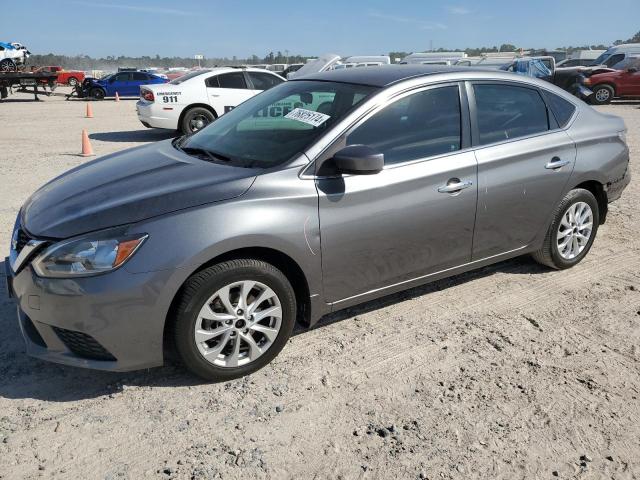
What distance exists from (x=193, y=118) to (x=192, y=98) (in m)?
0.42

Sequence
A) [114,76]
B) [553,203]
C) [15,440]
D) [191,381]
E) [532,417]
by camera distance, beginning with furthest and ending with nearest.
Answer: [114,76] < [553,203] < [191,381] < [532,417] < [15,440]

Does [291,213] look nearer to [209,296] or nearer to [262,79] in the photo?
[209,296]

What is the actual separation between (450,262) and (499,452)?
1.55 meters

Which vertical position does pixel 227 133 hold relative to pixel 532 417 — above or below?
above

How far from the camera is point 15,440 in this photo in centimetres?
272

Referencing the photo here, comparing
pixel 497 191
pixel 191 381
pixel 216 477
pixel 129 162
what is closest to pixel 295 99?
pixel 129 162

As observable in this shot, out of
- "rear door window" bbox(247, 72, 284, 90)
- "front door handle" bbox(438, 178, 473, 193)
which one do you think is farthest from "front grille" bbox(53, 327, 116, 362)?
"rear door window" bbox(247, 72, 284, 90)

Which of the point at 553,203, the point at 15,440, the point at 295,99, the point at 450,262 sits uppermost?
the point at 295,99

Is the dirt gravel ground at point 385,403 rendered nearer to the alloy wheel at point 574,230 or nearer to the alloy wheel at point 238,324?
the alloy wheel at point 238,324

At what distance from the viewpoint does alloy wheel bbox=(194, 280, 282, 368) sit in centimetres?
305

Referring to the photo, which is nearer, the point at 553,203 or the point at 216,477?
the point at 216,477

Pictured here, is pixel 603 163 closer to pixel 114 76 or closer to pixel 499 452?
pixel 499 452

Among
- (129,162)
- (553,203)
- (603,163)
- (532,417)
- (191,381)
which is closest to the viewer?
(532,417)

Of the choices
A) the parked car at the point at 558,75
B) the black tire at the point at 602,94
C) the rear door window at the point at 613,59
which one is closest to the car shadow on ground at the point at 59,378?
the parked car at the point at 558,75
